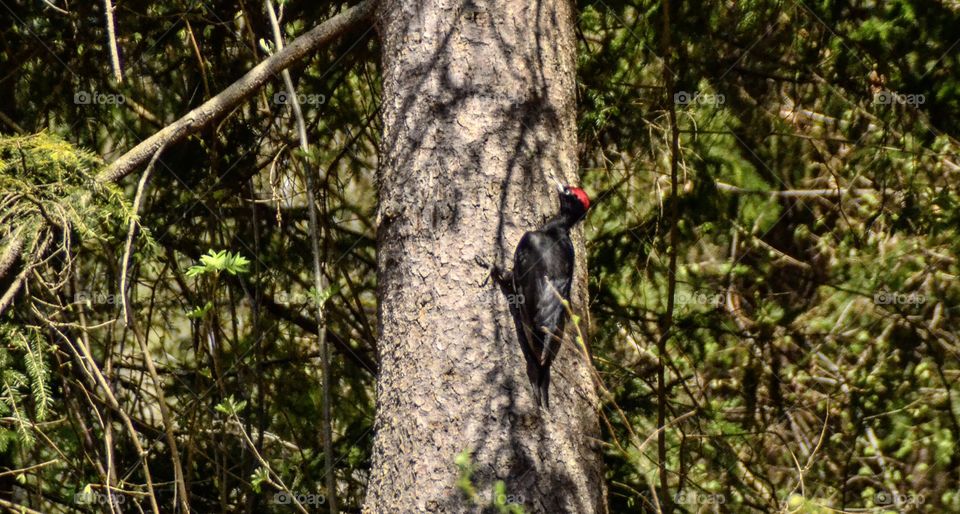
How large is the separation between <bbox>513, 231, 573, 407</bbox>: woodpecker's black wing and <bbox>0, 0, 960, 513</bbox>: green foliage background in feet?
3.63

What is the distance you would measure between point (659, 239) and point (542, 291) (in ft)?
5.05

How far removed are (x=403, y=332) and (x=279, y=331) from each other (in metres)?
1.84

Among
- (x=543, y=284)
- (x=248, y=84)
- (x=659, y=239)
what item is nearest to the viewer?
(x=543, y=284)

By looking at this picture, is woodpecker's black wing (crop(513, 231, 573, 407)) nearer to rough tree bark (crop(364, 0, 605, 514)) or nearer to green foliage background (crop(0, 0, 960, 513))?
rough tree bark (crop(364, 0, 605, 514))

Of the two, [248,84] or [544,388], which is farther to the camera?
[248,84]

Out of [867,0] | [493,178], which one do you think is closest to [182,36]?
[493,178]

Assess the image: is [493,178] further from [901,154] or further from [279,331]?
[901,154]

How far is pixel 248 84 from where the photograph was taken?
2.82m

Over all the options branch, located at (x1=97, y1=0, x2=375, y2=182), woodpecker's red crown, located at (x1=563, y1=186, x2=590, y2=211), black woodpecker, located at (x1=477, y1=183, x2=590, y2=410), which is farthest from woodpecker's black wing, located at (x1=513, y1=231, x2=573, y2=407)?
branch, located at (x1=97, y1=0, x2=375, y2=182)

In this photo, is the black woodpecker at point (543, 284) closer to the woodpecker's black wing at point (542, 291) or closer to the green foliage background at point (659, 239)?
the woodpecker's black wing at point (542, 291)

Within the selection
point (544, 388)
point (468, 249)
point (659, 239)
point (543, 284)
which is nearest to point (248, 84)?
point (468, 249)

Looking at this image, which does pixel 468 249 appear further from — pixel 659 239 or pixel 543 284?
pixel 659 239

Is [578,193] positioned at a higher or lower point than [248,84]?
lower

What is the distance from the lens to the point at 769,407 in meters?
3.78
